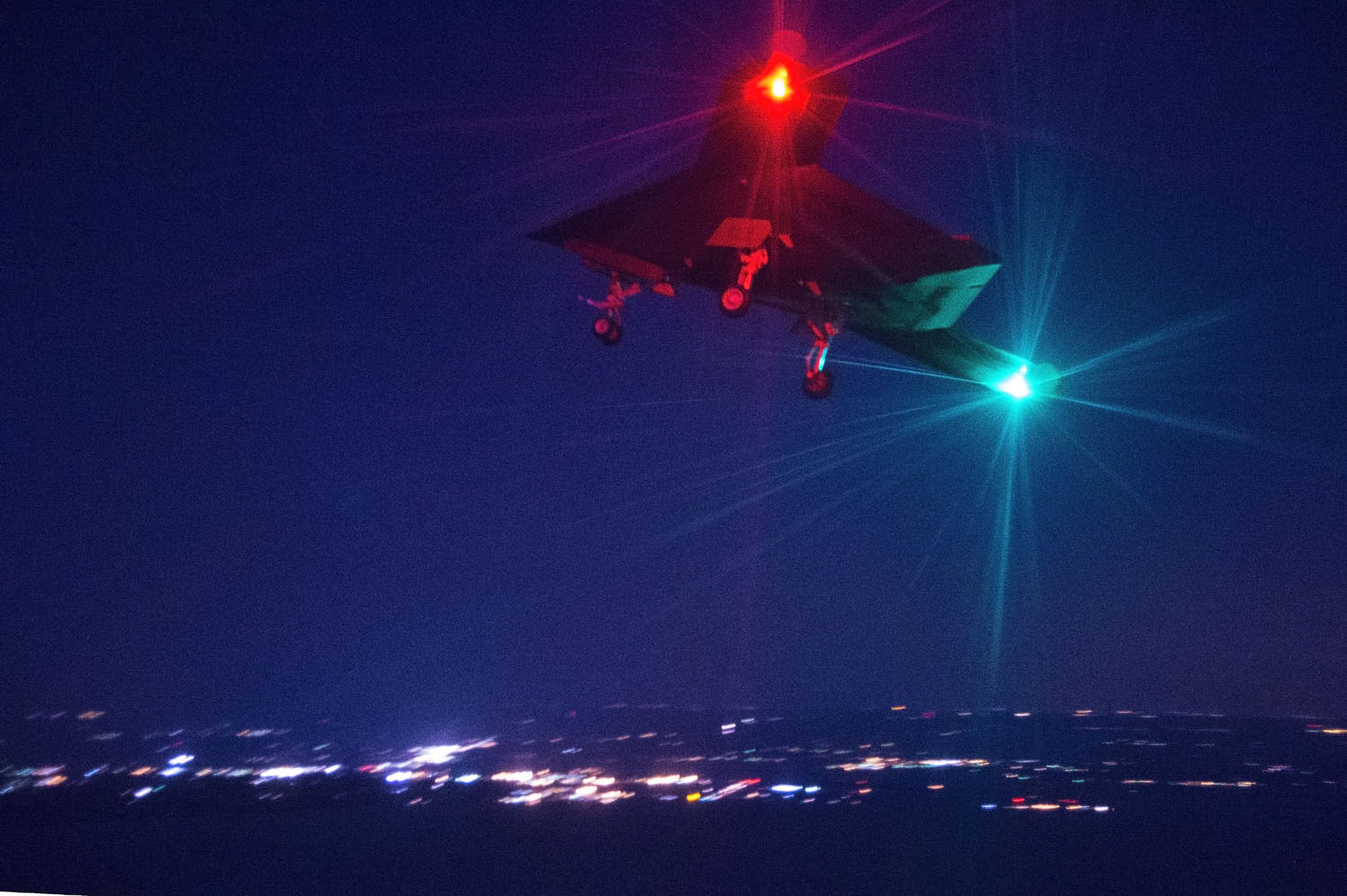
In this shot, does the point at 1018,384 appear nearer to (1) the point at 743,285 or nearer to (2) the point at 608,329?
(1) the point at 743,285

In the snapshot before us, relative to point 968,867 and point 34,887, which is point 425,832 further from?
point 968,867

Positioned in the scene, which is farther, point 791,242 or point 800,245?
point 800,245

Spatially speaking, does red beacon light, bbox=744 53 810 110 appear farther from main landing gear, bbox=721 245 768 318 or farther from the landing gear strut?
the landing gear strut

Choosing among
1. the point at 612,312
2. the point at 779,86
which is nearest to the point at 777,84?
the point at 779,86

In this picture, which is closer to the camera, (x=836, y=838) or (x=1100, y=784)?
(x=836, y=838)

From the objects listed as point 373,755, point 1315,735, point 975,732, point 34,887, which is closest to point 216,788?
point 373,755

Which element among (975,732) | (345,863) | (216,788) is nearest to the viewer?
(345,863)

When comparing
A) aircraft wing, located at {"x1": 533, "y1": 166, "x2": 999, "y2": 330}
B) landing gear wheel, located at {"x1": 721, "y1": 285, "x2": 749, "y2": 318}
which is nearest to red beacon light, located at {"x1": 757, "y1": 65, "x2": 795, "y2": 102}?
aircraft wing, located at {"x1": 533, "y1": 166, "x2": 999, "y2": 330}
